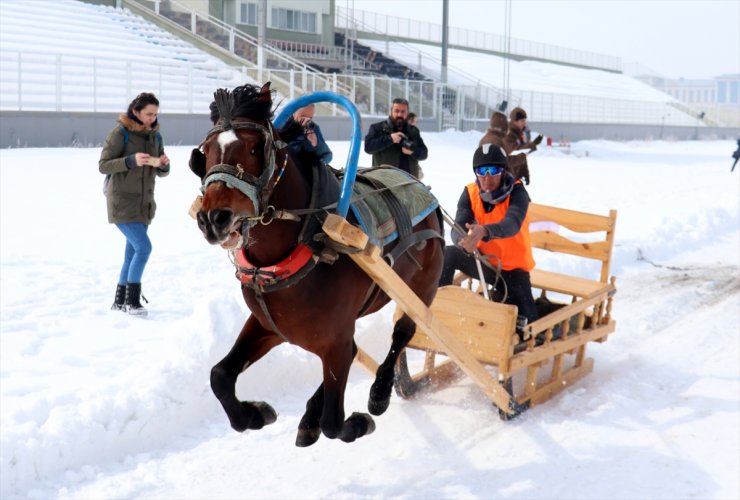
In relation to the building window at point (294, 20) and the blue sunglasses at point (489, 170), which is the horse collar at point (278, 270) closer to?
the blue sunglasses at point (489, 170)

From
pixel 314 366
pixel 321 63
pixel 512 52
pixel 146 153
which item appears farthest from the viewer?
pixel 512 52

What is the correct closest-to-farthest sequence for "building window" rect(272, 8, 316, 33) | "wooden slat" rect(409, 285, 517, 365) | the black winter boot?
"wooden slat" rect(409, 285, 517, 365) → the black winter boot → "building window" rect(272, 8, 316, 33)

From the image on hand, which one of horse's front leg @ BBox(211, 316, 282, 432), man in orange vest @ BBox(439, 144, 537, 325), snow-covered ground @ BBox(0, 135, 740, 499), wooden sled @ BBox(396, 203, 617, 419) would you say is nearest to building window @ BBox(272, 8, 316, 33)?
snow-covered ground @ BBox(0, 135, 740, 499)

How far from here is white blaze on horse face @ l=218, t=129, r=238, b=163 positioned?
362 cm

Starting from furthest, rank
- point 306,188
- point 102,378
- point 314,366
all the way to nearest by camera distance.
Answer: point 314,366 → point 102,378 → point 306,188

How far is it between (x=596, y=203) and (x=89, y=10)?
726 inches

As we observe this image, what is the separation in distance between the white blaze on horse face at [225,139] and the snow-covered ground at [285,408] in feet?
6.86

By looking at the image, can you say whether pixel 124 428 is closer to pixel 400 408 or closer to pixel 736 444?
pixel 400 408

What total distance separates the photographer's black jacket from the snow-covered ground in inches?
76.0

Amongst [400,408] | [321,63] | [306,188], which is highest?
[321,63]

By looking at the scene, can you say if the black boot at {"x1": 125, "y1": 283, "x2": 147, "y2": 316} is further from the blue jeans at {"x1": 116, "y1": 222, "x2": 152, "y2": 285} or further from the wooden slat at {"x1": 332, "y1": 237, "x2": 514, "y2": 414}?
the wooden slat at {"x1": 332, "y1": 237, "x2": 514, "y2": 414}

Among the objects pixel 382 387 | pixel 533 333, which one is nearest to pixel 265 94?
pixel 382 387

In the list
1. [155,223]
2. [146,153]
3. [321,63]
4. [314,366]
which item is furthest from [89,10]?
[314,366]

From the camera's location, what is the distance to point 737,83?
136 m
